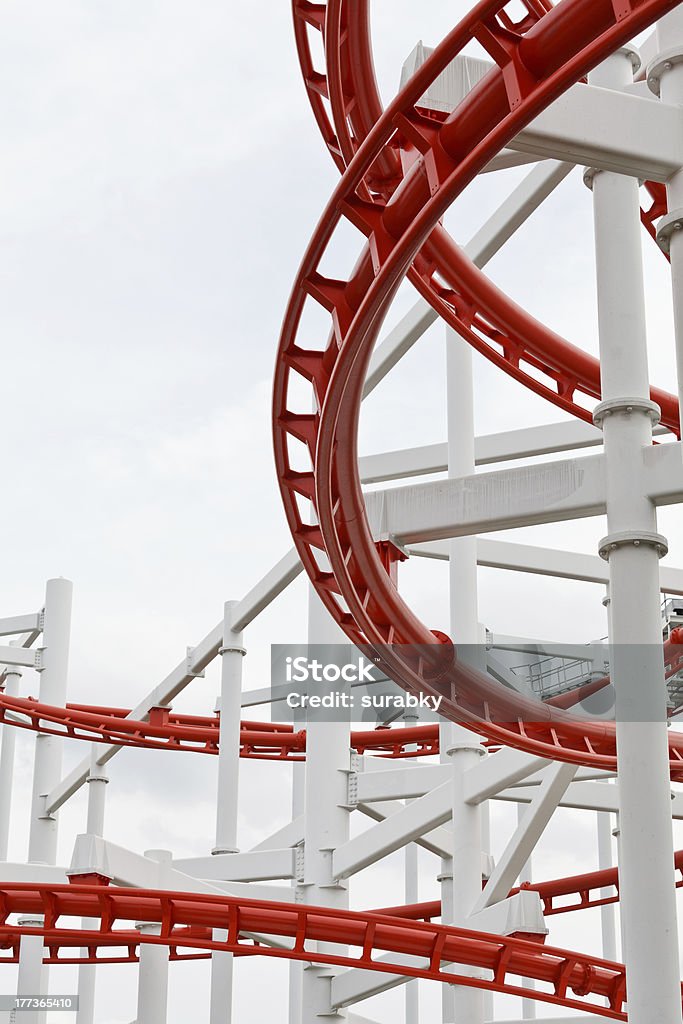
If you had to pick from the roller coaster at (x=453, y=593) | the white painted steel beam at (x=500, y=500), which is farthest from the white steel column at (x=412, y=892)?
the white painted steel beam at (x=500, y=500)

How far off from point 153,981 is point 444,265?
5.76 m

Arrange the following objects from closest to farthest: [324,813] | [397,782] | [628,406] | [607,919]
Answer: [628,406] → [324,813] → [397,782] → [607,919]

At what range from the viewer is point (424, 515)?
6781 millimetres

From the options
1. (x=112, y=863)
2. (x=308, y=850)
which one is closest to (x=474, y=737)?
(x=308, y=850)

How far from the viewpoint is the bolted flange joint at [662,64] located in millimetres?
6031

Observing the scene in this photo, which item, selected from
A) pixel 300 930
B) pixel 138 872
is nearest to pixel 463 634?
pixel 300 930

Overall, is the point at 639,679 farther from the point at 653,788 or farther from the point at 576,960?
the point at 576,960

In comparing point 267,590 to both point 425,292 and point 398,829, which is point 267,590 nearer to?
point 398,829

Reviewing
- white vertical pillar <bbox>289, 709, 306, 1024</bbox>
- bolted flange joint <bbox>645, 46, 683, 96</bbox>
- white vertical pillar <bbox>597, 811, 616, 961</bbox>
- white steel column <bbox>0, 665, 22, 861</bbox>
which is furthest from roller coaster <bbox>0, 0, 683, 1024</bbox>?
white vertical pillar <bbox>597, 811, 616, 961</bbox>

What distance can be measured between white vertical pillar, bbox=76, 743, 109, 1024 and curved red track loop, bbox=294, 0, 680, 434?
7.77 m

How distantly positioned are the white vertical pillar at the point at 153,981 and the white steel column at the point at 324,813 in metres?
1.06

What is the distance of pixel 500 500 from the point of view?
6.38 metres

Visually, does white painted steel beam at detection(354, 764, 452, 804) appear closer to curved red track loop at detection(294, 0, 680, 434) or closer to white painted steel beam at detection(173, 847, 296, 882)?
white painted steel beam at detection(173, 847, 296, 882)

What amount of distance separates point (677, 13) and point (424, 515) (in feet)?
8.30
